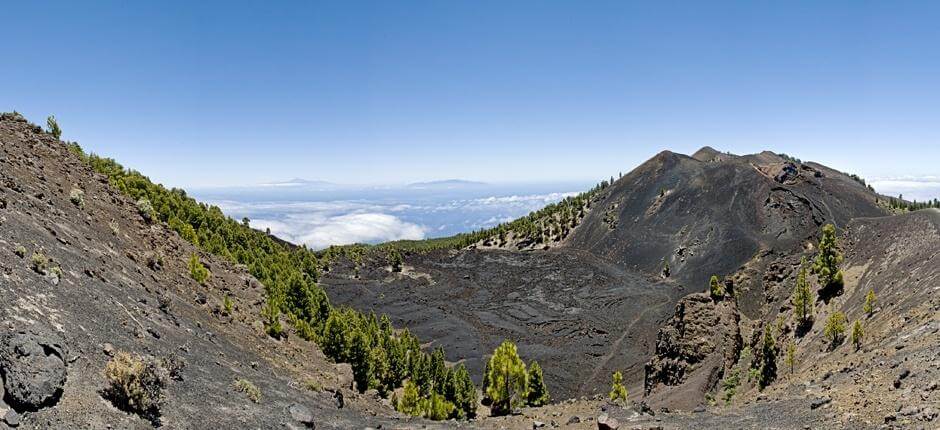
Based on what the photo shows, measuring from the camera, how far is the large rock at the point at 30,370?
1030 cm

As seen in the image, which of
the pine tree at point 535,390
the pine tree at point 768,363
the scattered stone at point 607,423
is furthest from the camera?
the pine tree at point 535,390

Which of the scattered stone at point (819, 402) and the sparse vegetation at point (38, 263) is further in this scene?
the scattered stone at point (819, 402)

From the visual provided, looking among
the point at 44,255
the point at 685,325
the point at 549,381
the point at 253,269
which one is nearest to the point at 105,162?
the point at 253,269

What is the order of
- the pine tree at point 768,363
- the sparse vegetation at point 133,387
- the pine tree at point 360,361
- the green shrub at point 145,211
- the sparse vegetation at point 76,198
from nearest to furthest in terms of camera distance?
the sparse vegetation at point 133,387 < the sparse vegetation at point 76,198 < the pine tree at point 768,363 < the green shrub at point 145,211 < the pine tree at point 360,361

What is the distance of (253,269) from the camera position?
4503 cm

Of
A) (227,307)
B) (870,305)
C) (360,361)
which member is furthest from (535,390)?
(227,307)

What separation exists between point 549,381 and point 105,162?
43599 mm

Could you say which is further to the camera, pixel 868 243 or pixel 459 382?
pixel 868 243

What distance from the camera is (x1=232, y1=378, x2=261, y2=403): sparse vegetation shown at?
690 inches

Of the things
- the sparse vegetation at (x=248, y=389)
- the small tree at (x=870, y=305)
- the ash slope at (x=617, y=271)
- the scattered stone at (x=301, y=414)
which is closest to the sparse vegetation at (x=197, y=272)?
the sparse vegetation at (x=248, y=389)

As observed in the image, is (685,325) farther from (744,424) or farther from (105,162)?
(105,162)

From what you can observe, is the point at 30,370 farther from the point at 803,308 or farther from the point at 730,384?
the point at 803,308

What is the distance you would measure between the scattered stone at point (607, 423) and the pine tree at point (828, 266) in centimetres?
2768

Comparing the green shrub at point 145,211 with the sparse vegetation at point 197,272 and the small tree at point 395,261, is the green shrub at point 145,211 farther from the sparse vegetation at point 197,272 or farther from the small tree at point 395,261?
the small tree at point 395,261
